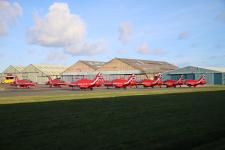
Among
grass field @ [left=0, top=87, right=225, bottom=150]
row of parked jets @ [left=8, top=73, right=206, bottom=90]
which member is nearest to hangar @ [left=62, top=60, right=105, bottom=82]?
row of parked jets @ [left=8, top=73, right=206, bottom=90]

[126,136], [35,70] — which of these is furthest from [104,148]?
[35,70]

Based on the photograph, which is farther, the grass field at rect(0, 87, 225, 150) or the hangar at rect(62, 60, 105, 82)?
the hangar at rect(62, 60, 105, 82)

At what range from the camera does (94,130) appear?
12.3 meters

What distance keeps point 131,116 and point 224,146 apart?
20.7 feet

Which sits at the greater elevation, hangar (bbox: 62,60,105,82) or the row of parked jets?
hangar (bbox: 62,60,105,82)

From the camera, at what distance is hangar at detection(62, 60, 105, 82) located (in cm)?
10931

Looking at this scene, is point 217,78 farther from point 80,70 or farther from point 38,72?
point 38,72

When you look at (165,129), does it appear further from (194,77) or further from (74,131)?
(194,77)

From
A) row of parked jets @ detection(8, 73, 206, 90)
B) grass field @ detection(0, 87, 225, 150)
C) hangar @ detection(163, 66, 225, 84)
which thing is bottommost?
grass field @ detection(0, 87, 225, 150)

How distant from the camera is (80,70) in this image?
112m

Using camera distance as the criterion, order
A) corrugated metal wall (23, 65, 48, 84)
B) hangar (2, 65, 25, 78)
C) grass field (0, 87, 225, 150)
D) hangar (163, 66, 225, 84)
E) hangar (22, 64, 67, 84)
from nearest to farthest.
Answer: grass field (0, 87, 225, 150)
hangar (163, 66, 225, 84)
corrugated metal wall (23, 65, 48, 84)
hangar (22, 64, 67, 84)
hangar (2, 65, 25, 78)

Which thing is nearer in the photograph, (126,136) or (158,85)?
(126,136)

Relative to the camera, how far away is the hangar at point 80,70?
109m

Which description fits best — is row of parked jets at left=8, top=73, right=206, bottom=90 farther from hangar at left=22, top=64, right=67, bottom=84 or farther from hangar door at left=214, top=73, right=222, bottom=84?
hangar at left=22, top=64, right=67, bottom=84
